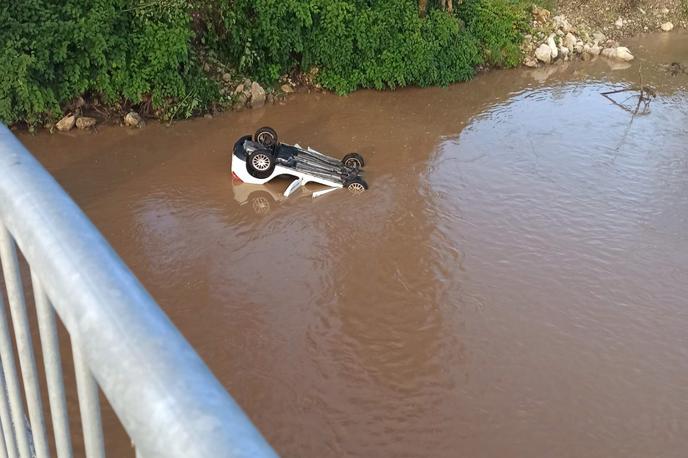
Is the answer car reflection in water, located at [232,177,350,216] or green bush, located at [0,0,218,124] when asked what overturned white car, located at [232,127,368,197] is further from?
green bush, located at [0,0,218,124]

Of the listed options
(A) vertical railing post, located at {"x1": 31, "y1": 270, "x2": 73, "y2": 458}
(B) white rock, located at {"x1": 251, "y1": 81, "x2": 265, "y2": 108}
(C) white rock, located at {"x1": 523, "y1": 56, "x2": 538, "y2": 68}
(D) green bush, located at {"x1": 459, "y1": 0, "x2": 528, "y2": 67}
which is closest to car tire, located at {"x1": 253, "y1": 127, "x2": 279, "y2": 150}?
(B) white rock, located at {"x1": 251, "y1": 81, "x2": 265, "y2": 108}

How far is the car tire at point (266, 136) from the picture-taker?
945 centimetres

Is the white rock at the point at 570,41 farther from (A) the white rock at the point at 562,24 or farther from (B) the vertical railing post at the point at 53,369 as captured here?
(B) the vertical railing post at the point at 53,369

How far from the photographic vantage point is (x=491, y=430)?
17.9 feet

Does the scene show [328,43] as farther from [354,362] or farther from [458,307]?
[354,362]

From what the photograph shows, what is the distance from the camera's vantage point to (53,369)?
40.7 inches

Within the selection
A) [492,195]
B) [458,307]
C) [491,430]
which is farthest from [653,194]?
[491,430]

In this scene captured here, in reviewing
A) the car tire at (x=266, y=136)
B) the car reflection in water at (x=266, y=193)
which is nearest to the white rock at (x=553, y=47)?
the car reflection in water at (x=266, y=193)

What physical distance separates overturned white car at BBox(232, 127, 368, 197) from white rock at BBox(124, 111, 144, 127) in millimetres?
2518

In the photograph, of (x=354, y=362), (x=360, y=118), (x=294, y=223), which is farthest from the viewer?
(x=360, y=118)

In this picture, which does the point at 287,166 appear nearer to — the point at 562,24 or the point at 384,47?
the point at 384,47

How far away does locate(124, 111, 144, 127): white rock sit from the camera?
34.8 feet

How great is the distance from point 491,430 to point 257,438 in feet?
17.0

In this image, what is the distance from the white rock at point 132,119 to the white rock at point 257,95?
2.23 m
